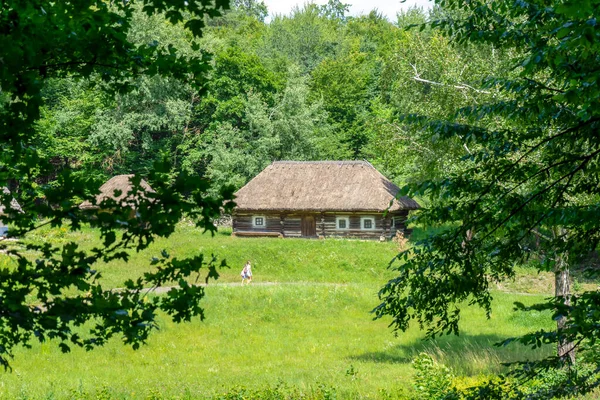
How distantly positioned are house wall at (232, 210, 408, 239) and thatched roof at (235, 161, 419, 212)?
0.80 metres

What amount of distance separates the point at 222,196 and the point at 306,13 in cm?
8978

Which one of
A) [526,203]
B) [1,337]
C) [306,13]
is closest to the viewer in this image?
[1,337]

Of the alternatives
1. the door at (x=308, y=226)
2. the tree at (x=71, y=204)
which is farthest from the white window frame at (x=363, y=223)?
the tree at (x=71, y=204)

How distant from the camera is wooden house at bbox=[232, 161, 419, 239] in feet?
136

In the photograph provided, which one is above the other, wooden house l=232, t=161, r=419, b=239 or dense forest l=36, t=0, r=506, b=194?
dense forest l=36, t=0, r=506, b=194

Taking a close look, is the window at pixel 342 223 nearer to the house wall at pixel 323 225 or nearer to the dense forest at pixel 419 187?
the house wall at pixel 323 225

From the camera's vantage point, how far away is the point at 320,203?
137ft

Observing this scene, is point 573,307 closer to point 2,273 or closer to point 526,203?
point 526,203

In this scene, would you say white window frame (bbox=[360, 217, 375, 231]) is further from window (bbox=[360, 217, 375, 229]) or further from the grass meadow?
the grass meadow

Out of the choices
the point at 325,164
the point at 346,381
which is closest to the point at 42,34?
the point at 346,381

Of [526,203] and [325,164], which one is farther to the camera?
[325,164]

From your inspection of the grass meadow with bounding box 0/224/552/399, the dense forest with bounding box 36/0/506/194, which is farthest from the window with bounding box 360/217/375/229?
the grass meadow with bounding box 0/224/552/399

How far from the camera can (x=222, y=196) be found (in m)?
4.71

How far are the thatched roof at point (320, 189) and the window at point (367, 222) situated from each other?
1.10m
